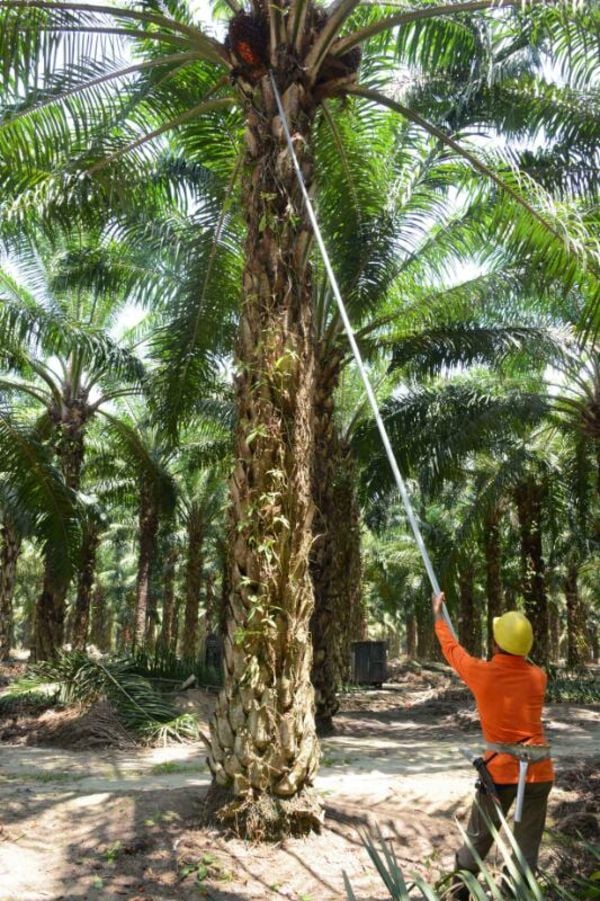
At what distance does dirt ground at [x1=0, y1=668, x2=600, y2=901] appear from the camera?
4.72 meters

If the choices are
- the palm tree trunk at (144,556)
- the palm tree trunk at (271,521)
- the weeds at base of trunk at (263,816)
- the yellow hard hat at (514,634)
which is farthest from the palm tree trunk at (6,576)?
the yellow hard hat at (514,634)

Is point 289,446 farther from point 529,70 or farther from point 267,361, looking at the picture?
point 529,70

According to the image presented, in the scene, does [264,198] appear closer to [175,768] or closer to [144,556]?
[175,768]

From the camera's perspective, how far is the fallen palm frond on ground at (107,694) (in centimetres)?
1063

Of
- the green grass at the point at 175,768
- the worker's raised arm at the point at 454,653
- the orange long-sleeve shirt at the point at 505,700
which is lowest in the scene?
the green grass at the point at 175,768

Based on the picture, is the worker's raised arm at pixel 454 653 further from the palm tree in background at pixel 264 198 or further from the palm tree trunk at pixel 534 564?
the palm tree trunk at pixel 534 564

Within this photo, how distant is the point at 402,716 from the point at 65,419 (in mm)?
8952

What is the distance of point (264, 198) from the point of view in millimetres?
6176

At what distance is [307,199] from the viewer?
596 cm

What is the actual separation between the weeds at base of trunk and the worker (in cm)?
140

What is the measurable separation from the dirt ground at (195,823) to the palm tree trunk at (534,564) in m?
8.99

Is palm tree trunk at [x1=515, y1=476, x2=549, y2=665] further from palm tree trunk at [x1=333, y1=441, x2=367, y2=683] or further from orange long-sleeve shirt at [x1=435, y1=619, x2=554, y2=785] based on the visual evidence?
orange long-sleeve shirt at [x1=435, y1=619, x2=554, y2=785]

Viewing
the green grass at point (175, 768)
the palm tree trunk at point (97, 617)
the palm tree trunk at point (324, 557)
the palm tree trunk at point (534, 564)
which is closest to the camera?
the green grass at point (175, 768)

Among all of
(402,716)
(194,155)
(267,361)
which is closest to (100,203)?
(194,155)
